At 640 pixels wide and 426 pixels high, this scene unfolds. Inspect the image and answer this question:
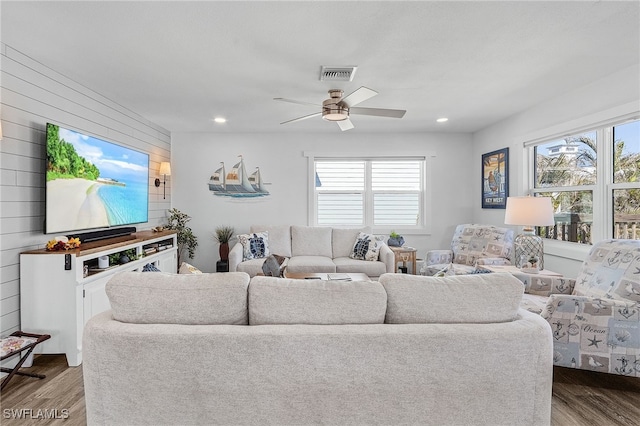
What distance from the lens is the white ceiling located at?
1.98 m

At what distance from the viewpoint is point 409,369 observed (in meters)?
1.41

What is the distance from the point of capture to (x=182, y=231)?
510cm

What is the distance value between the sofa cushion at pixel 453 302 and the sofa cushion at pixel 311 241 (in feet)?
10.8

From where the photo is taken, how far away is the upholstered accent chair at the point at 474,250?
402 cm

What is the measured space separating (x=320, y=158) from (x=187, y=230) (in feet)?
7.78

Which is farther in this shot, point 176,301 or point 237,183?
point 237,183

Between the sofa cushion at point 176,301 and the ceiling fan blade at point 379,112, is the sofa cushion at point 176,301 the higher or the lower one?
the lower one

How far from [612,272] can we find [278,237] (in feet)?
12.1

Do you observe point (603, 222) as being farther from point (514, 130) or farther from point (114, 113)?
point (114, 113)

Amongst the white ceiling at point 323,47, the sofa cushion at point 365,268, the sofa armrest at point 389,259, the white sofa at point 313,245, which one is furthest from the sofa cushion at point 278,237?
the white ceiling at point 323,47

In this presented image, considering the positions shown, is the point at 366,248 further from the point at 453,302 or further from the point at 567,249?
the point at 453,302

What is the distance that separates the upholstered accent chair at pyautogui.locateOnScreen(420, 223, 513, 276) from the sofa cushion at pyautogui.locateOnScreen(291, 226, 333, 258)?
142 cm

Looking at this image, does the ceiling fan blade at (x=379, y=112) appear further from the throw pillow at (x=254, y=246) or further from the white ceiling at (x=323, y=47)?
the throw pillow at (x=254, y=246)

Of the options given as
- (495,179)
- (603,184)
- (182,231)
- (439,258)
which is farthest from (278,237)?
(603,184)
